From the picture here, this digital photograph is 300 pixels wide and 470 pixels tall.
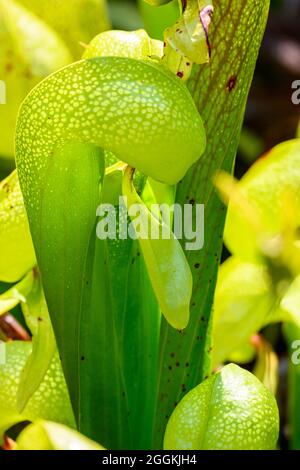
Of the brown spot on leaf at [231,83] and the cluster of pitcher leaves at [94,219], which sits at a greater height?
the brown spot on leaf at [231,83]

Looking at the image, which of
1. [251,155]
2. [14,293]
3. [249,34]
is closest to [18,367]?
[14,293]

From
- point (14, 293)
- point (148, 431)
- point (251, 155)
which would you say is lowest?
point (148, 431)

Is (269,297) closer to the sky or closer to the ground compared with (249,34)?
closer to the ground

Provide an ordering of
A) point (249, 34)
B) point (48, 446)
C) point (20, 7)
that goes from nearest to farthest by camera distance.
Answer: point (48, 446), point (249, 34), point (20, 7)

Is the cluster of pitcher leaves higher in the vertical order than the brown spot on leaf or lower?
lower

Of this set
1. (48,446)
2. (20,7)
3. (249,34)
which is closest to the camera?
(48,446)

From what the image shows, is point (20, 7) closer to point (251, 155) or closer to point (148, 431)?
point (148, 431)

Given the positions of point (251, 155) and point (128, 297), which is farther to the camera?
point (251, 155)
